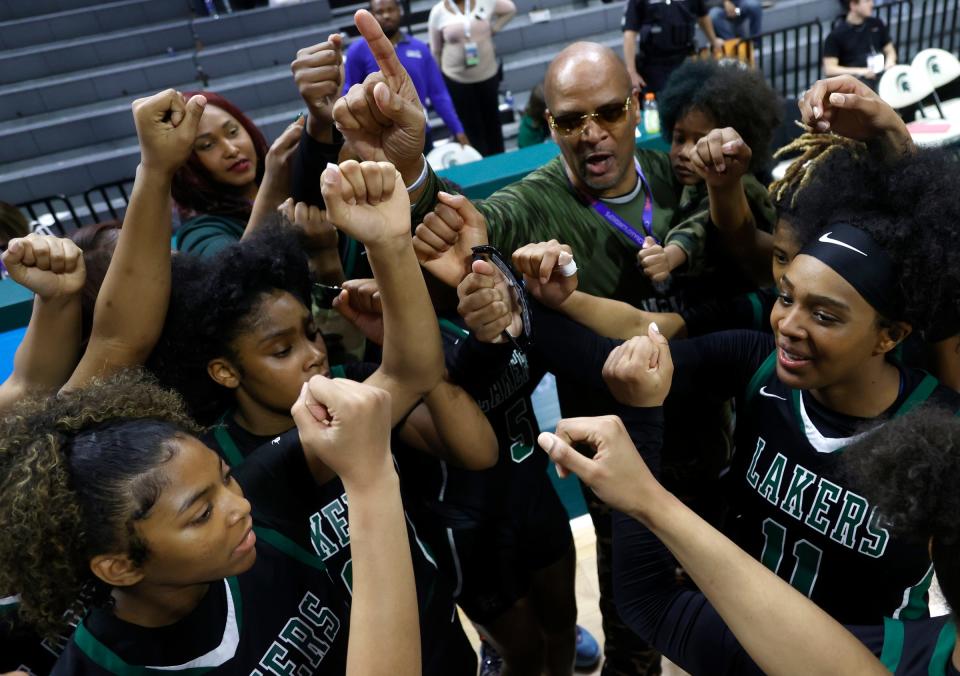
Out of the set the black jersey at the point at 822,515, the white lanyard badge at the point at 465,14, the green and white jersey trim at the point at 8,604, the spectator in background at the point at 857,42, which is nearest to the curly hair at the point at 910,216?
the black jersey at the point at 822,515

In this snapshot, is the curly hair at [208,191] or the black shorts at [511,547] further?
the curly hair at [208,191]

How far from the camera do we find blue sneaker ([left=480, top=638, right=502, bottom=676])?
2338 millimetres

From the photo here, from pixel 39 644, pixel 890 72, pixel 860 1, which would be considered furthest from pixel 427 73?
pixel 39 644

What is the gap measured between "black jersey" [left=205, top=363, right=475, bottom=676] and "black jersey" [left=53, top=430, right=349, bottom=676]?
0.03 feet

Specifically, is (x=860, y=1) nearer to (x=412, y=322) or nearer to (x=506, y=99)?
(x=506, y=99)

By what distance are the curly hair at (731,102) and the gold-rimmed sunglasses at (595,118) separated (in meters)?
0.37

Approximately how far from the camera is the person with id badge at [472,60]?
603 cm

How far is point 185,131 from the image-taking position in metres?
1.51

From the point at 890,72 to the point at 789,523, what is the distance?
5.52 meters

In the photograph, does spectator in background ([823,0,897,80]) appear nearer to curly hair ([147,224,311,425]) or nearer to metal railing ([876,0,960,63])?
metal railing ([876,0,960,63])

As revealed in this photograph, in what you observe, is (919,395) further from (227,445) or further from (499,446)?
(227,445)

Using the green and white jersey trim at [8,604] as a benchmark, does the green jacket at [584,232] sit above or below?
above

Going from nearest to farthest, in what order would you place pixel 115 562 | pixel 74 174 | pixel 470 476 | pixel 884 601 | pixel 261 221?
pixel 115 562 → pixel 884 601 → pixel 470 476 → pixel 261 221 → pixel 74 174

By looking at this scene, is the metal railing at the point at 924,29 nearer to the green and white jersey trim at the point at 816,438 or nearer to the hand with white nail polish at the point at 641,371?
the green and white jersey trim at the point at 816,438
